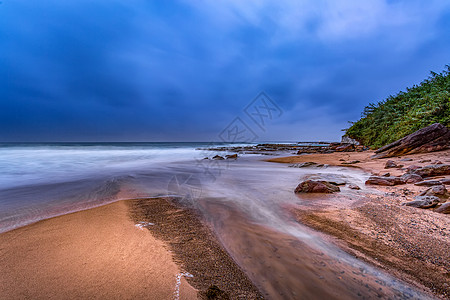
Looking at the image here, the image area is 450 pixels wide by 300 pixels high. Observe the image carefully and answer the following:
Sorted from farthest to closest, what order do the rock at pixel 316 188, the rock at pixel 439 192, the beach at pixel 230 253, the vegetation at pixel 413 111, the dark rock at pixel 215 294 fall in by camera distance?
1. the vegetation at pixel 413 111
2. the rock at pixel 316 188
3. the rock at pixel 439 192
4. the beach at pixel 230 253
5. the dark rock at pixel 215 294

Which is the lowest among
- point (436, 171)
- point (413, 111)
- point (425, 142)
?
point (436, 171)

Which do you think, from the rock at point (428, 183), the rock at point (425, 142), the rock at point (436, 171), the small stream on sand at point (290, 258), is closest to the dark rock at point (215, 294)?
the small stream on sand at point (290, 258)

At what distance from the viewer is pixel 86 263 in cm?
168

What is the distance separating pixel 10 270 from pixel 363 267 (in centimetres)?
328

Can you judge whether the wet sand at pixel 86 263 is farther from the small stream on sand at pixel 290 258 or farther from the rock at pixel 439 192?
the rock at pixel 439 192

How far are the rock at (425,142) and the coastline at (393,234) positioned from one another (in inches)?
352

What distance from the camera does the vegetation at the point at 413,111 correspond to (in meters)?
11.0

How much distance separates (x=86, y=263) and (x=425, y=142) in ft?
47.7

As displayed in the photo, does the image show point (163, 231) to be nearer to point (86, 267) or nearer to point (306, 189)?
point (86, 267)

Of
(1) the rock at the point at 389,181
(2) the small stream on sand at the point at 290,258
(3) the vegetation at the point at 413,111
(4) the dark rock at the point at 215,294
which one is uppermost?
(3) the vegetation at the point at 413,111

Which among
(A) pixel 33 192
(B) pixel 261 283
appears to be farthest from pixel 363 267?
(A) pixel 33 192

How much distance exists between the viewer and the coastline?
164 cm

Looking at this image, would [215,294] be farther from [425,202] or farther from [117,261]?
[425,202]

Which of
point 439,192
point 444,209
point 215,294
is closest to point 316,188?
point 444,209
